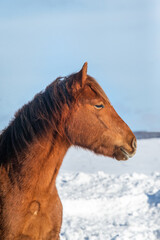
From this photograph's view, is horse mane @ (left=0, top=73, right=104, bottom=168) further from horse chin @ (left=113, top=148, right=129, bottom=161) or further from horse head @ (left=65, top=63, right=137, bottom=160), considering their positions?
horse chin @ (left=113, top=148, right=129, bottom=161)

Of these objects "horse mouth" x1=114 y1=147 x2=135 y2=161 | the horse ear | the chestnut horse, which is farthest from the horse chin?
the horse ear

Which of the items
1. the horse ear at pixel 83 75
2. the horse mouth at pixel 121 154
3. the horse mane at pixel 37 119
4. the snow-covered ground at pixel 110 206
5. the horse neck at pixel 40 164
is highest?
the horse ear at pixel 83 75

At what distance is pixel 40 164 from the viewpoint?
255 cm

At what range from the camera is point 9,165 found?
8.57 ft

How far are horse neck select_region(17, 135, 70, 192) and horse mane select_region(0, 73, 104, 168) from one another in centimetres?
6

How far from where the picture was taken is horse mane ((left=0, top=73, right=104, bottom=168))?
8.31 feet

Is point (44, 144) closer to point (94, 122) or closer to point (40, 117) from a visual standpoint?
point (40, 117)

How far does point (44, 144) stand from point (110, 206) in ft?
12.6

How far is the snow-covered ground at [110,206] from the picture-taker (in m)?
4.83

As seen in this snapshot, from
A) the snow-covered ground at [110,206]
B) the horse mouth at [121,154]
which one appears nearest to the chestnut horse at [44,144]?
the horse mouth at [121,154]

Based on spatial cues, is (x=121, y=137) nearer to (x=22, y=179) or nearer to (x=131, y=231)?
(x=22, y=179)

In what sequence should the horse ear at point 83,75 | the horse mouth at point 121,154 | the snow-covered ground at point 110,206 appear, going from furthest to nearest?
1. the snow-covered ground at point 110,206
2. the horse mouth at point 121,154
3. the horse ear at point 83,75

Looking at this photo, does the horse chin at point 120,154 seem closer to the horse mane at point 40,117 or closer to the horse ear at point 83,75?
the horse mane at point 40,117

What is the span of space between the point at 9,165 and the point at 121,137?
2.94 ft
